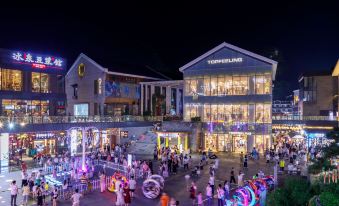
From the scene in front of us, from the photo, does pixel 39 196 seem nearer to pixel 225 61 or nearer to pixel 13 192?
pixel 13 192

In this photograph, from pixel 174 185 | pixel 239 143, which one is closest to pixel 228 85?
pixel 239 143

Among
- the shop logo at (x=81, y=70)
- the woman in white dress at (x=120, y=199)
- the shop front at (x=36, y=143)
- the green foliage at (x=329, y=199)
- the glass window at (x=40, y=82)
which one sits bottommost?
the woman in white dress at (x=120, y=199)

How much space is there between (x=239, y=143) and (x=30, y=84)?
2641 cm

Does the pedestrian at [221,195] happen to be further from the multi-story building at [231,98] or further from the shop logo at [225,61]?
the shop logo at [225,61]

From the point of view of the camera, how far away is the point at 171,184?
2397 cm

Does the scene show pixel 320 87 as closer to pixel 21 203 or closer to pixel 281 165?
pixel 281 165

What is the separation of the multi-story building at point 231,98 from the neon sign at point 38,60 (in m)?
16.8

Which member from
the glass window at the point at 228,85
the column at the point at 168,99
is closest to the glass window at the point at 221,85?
the glass window at the point at 228,85

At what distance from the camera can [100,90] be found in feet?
159

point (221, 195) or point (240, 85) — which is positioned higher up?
point (240, 85)

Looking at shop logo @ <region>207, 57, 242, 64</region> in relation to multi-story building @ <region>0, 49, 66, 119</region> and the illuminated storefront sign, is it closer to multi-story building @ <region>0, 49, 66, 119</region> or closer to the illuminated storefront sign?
the illuminated storefront sign

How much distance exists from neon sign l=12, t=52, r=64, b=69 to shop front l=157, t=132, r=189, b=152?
1571cm

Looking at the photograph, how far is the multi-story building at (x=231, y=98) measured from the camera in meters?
40.2

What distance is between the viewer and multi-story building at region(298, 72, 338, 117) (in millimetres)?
45844
